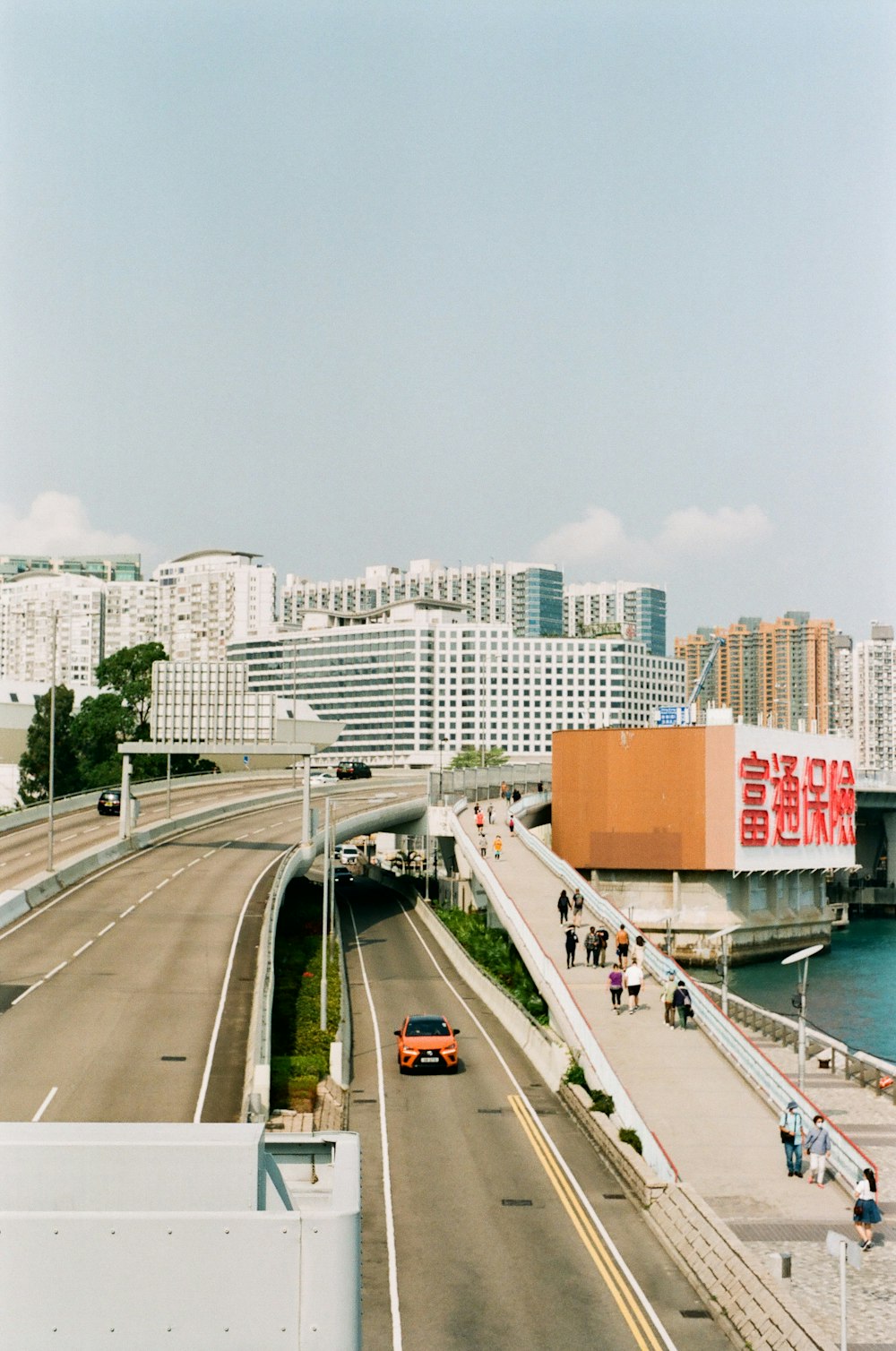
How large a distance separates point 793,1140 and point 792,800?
70.1 meters

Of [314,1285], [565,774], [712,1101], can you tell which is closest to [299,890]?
[565,774]

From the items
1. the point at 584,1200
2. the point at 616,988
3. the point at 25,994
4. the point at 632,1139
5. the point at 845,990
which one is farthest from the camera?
the point at 845,990

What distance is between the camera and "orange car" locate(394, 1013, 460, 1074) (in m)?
42.2

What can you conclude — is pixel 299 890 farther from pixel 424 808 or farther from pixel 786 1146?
pixel 786 1146

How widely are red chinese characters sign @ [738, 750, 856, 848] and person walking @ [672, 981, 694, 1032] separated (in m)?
50.5

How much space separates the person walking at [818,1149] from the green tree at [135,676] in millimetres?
110939

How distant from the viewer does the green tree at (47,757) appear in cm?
11956

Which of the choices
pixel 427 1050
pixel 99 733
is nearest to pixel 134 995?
pixel 427 1050

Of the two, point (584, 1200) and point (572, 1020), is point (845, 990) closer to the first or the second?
point (572, 1020)

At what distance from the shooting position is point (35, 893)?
178 feet

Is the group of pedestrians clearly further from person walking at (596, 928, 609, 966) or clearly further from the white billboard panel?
the white billboard panel

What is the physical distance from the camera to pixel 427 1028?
4341 cm

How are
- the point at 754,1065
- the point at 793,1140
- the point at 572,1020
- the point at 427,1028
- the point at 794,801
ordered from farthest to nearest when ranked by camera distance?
the point at 794,801
the point at 427,1028
the point at 572,1020
the point at 754,1065
the point at 793,1140

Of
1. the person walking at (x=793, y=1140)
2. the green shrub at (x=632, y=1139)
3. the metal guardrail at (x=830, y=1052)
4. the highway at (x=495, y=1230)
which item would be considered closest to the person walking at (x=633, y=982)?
the highway at (x=495, y=1230)
